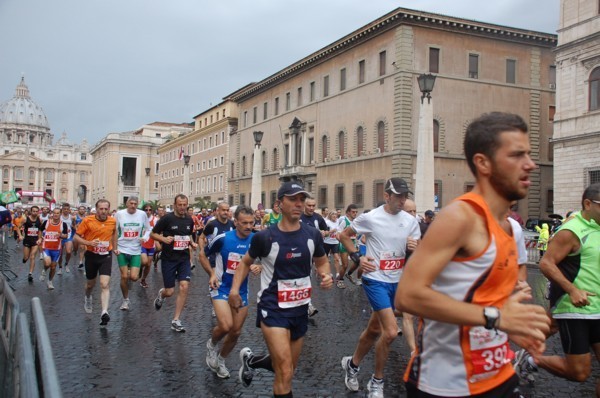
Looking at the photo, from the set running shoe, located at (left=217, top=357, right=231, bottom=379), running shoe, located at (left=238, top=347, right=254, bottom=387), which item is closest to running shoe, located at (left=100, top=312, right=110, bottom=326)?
running shoe, located at (left=217, top=357, right=231, bottom=379)

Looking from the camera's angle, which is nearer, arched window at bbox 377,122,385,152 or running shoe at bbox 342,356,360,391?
running shoe at bbox 342,356,360,391

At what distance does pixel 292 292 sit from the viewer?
5172mm

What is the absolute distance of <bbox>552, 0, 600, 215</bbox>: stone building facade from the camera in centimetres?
3097

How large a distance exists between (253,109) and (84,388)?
58.8 m

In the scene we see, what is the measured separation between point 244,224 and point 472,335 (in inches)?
186

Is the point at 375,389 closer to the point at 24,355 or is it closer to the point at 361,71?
the point at 24,355

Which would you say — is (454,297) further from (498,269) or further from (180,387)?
(180,387)

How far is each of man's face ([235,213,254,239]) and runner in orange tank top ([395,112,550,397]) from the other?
14.7 ft

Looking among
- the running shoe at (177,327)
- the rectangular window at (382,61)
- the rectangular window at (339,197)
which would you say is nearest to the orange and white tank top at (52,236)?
the running shoe at (177,327)

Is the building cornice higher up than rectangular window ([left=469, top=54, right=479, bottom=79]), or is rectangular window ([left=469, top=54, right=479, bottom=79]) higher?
the building cornice

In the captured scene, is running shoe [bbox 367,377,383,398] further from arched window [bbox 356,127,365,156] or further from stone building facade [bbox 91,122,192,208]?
stone building facade [bbox 91,122,192,208]

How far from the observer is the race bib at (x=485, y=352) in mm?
2605

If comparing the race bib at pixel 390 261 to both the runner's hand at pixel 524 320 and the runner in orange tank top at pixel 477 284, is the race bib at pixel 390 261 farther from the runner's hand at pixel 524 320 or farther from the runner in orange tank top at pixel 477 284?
the runner's hand at pixel 524 320

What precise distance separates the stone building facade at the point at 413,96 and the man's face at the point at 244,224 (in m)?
33.3
